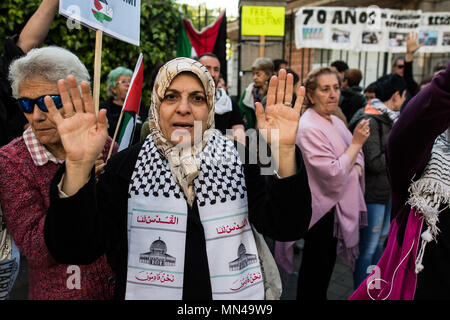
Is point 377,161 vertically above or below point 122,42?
below

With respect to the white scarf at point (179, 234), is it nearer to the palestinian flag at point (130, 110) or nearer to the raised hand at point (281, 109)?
the raised hand at point (281, 109)

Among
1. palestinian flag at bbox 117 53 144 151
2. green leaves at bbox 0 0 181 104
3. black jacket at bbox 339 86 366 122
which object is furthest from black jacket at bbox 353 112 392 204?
green leaves at bbox 0 0 181 104

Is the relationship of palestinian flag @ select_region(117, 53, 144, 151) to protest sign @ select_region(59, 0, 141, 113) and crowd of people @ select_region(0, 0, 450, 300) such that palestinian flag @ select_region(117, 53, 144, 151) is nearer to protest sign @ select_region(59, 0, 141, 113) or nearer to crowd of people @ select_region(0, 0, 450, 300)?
protest sign @ select_region(59, 0, 141, 113)

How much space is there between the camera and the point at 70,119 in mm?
1275

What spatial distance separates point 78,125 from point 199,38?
4.94 meters

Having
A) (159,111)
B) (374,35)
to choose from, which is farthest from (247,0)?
(159,111)

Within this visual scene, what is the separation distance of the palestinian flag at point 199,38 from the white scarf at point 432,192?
466 cm

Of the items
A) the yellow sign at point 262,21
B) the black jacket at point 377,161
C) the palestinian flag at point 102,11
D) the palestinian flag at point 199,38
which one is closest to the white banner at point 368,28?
the yellow sign at point 262,21

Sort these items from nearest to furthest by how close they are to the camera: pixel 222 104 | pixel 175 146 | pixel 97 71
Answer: pixel 175 146 → pixel 97 71 → pixel 222 104

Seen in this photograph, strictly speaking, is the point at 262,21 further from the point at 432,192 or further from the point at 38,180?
the point at 38,180

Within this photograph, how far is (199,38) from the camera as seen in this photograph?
585 centimetres

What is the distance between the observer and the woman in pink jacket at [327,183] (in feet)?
9.65

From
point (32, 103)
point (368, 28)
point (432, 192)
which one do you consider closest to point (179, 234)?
point (32, 103)

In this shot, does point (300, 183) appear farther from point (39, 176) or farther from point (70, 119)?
point (39, 176)
